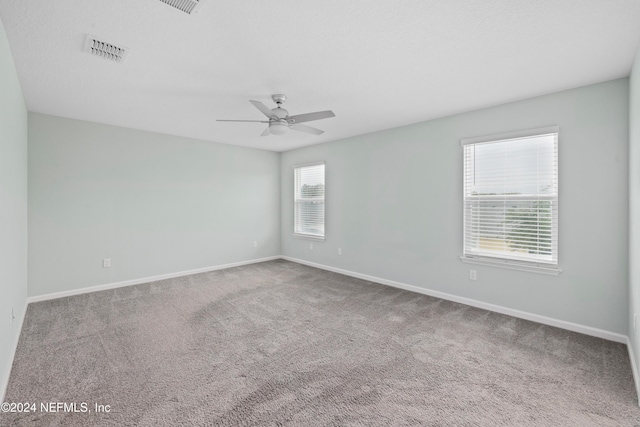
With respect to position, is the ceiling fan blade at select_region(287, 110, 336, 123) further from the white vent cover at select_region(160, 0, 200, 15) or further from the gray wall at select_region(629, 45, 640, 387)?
the gray wall at select_region(629, 45, 640, 387)

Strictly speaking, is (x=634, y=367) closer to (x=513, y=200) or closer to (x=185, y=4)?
(x=513, y=200)

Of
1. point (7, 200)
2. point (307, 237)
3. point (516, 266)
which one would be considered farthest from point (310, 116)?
point (307, 237)

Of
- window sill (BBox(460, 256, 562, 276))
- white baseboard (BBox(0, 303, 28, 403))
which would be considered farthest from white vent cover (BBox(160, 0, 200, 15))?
window sill (BBox(460, 256, 562, 276))

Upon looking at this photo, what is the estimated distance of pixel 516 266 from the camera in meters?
3.30

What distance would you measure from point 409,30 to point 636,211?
227cm

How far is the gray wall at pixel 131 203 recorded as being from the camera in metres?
3.87

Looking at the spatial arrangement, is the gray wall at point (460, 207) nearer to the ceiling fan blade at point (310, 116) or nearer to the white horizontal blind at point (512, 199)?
the white horizontal blind at point (512, 199)

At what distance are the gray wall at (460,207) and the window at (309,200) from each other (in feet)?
0.68

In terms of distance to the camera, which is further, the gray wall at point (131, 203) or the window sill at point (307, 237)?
the window sill at point (307, 237)

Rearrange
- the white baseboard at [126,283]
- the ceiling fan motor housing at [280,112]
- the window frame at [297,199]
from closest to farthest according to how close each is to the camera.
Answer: the ceiling fan motor housing at [280,112]
the white baseboard at [126,283]
the window frame at [297,199]

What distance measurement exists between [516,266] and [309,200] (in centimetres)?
380

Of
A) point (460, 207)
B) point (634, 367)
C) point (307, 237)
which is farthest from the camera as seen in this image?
point (307, 237)

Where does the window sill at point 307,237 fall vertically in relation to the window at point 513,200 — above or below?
below

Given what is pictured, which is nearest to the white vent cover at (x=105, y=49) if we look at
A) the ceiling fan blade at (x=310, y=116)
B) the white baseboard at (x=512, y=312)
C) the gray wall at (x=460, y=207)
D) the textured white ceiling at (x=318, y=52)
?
the textured white ceiling at (x=318, y=52)
